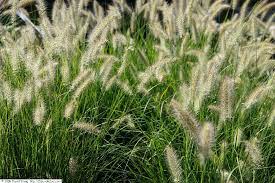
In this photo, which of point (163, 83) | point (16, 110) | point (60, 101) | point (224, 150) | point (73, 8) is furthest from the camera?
point (73, 8)

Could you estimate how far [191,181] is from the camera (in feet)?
9.59

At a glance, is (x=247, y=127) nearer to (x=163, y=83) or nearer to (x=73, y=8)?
(x=163, y=83)

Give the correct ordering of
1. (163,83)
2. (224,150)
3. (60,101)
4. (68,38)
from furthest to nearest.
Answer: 1. (163,83)
2. (68,38)
3. (60,101)
4. (224,150)

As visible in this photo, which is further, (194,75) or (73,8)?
(73,8)

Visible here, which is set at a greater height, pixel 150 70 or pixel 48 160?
pixel 150 70

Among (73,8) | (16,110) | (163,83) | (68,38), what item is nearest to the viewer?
(16,110)

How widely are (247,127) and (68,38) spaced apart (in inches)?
44.6

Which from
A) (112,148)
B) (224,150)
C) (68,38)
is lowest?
(112,148)

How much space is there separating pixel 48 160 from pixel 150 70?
28.8 inches

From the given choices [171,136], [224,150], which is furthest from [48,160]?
[224,150]

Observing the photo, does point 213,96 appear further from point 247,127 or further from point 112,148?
point 112,148

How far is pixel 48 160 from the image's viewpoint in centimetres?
310

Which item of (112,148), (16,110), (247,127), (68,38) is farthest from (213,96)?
(16,110)

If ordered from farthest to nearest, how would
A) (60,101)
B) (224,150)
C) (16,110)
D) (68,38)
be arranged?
(68,38) → (60,101) → (16,110) → (224,150)
